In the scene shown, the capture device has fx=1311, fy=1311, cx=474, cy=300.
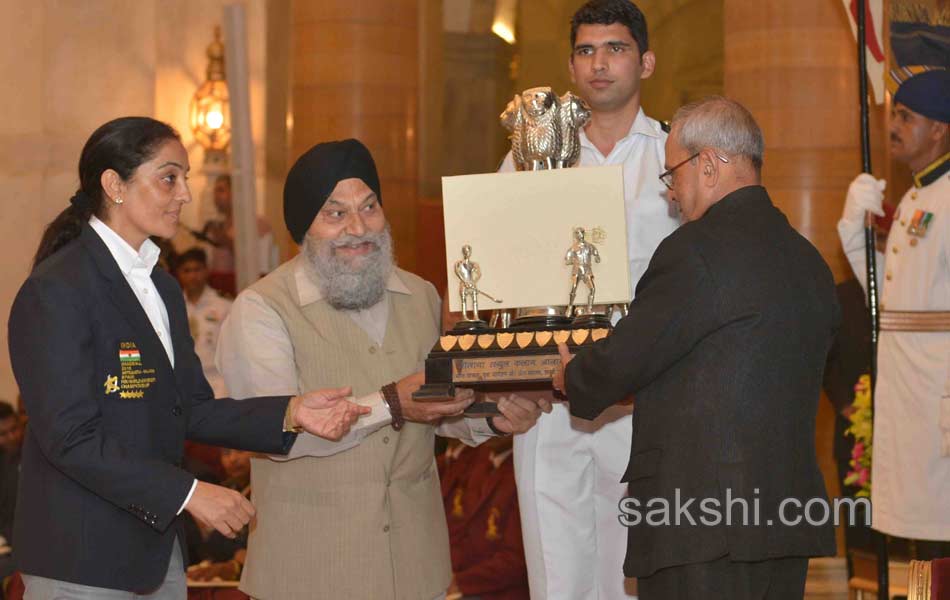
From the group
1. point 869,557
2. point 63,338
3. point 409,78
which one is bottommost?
point 869,557

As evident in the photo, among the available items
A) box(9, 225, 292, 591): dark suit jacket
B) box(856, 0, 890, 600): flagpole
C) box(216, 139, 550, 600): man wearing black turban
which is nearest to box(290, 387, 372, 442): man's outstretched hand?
box(216, 139, 550, 600): man wearing black turban

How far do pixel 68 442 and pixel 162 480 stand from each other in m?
0.27

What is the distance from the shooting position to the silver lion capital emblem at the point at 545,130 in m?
4.41

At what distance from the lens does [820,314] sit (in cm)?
363

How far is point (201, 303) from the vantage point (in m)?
10.5

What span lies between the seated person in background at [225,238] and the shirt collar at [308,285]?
6.63 metres

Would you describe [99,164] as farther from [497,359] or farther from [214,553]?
[214,553]

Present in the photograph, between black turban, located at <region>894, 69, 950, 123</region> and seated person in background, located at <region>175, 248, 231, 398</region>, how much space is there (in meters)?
5.60

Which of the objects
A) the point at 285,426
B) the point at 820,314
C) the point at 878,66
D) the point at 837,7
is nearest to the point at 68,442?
the point at 285,426

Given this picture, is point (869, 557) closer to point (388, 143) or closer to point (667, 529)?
point (667, 529)

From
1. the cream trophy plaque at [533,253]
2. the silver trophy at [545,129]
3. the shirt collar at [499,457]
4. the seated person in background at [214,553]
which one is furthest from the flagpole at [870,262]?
the seated person in background at [214,553]

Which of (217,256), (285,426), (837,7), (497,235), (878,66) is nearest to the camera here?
(285,426)

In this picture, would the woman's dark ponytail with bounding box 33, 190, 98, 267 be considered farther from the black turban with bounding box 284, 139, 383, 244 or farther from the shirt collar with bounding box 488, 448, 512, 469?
Answer: the shirt collar with bounding box 488, 448, 512, 469

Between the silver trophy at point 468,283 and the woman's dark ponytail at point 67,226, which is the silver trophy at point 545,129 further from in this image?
the woman's dark ponytail at point 67,226
